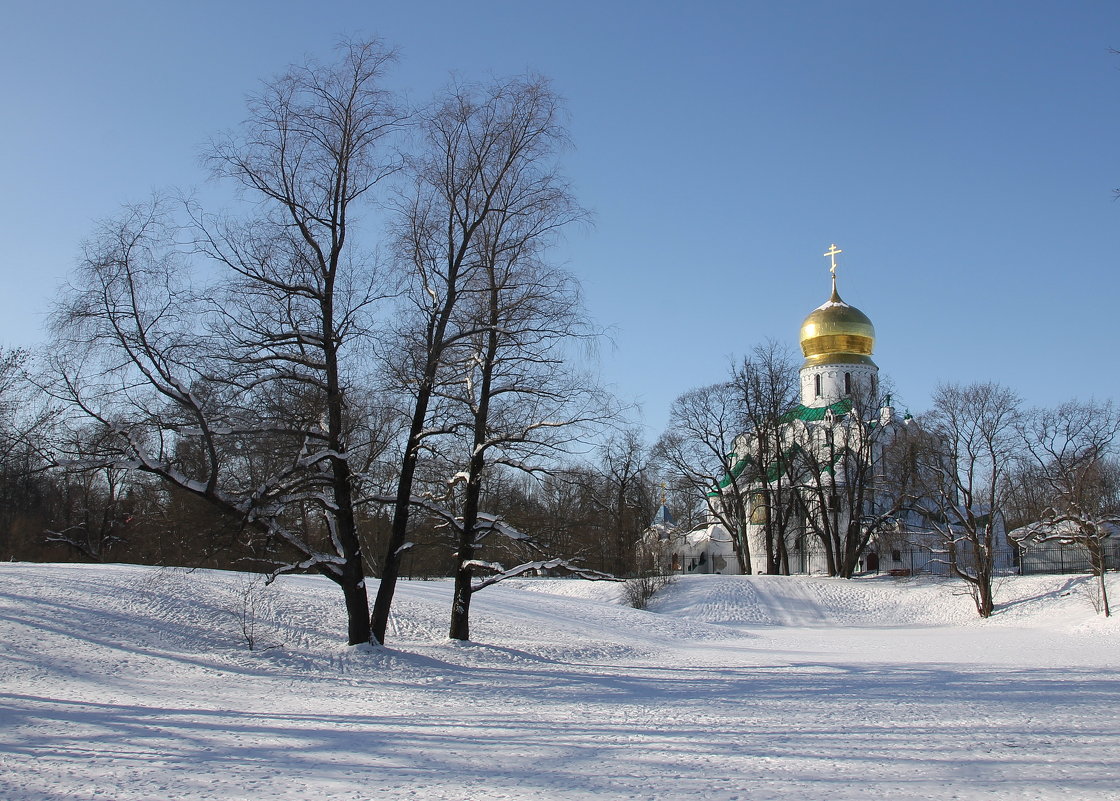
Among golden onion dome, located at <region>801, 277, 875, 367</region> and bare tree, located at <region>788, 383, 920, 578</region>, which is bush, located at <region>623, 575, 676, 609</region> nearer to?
bare tree, located at <region>788, 383, 920, 578</region>

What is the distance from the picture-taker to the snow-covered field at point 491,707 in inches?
273

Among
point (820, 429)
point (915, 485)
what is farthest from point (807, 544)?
point (915, 485)

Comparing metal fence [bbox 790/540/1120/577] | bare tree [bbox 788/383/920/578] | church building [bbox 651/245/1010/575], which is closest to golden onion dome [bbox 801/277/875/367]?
church building [bbox 651/245/1010/575]

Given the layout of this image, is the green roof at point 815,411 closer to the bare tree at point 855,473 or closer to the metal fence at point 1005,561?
the bare tree at point 855,473

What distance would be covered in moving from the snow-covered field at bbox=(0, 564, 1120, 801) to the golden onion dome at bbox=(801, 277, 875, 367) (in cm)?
2882

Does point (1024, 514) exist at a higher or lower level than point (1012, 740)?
higher

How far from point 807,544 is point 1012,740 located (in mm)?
38156

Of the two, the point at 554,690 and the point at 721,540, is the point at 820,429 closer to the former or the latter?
the point at 721,540

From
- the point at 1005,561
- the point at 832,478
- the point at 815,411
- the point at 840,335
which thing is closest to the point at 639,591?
the point at 832,478

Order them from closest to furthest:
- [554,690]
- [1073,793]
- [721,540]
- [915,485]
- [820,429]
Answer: [1073,793]
[554,690]
[915,485]
[820,429]
[721,540]

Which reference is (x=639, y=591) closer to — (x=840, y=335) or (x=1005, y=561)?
(x=1005, y=561)

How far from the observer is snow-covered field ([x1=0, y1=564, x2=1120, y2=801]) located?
6945mm

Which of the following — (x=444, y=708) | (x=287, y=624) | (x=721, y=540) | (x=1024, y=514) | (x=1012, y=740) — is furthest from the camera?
(x=1024, y=514)

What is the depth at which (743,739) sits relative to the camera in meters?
8.68
